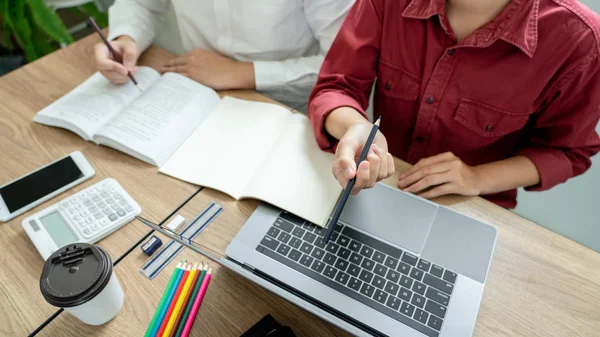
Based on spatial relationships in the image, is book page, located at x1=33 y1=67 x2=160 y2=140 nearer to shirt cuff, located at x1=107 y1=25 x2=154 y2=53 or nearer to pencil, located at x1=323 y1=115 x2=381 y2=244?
shirt cuff, located at x1=107 y1=25 x2=154 y2=53

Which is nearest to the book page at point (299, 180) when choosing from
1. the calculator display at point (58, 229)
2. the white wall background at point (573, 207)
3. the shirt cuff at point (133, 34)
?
the calculator display at point (58, 229)

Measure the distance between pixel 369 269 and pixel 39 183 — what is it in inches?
26.0

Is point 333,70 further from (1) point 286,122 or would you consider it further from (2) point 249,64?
(2) point 249,64

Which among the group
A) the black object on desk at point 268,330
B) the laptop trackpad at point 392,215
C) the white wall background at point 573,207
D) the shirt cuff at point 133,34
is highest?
the shirt cuff at point 133,34

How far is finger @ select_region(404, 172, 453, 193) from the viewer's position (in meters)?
0.70

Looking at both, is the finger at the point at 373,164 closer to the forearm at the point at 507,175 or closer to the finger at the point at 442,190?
the finger at the point at 442,190

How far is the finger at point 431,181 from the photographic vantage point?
696 millimetres

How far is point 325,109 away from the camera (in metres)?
0.77

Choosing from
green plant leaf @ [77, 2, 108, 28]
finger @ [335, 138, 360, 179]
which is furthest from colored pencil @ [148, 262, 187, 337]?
green plant leaf @ [77, 2, 108, 28]

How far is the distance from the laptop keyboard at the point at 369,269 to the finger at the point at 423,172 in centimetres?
15

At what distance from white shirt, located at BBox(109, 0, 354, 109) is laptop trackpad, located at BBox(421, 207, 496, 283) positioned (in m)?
0.54

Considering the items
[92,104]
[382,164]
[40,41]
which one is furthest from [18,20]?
[382,164]

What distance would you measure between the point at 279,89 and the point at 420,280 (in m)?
0.63

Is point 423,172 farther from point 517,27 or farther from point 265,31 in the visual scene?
point 265,31
